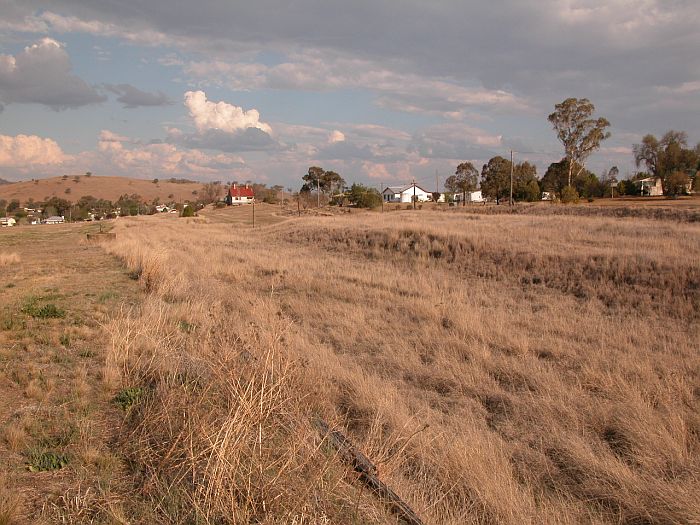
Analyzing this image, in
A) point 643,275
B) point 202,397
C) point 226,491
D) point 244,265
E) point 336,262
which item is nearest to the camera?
point 226,491

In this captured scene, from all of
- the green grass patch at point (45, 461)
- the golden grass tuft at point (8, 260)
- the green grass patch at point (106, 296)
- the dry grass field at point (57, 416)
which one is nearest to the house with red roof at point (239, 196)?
the golden grass tuft at point (8, 260)

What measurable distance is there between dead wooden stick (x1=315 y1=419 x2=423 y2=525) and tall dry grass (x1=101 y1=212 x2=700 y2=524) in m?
0.12

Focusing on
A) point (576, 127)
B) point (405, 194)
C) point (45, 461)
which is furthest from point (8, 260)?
point (405, 194)

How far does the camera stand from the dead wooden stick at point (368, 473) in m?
3.69

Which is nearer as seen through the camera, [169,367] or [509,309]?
[169,367]

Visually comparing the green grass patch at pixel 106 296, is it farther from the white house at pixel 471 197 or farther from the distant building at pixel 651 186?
the white house at pixel 471 197

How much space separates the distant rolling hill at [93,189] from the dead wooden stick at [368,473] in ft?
433

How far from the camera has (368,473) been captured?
4.15 meters

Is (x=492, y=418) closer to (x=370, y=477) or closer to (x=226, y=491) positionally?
(x=370, y=477)

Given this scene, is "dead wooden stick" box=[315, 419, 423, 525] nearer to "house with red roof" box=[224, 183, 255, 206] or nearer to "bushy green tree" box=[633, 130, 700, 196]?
"bushy green tree" box=[633, 130, 700, 196]

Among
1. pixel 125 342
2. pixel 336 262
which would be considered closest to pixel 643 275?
pixel 336 262

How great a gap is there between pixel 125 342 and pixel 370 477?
404 centimetres

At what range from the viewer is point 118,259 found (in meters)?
20.8

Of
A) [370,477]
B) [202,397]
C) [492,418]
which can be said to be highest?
[202,397]
